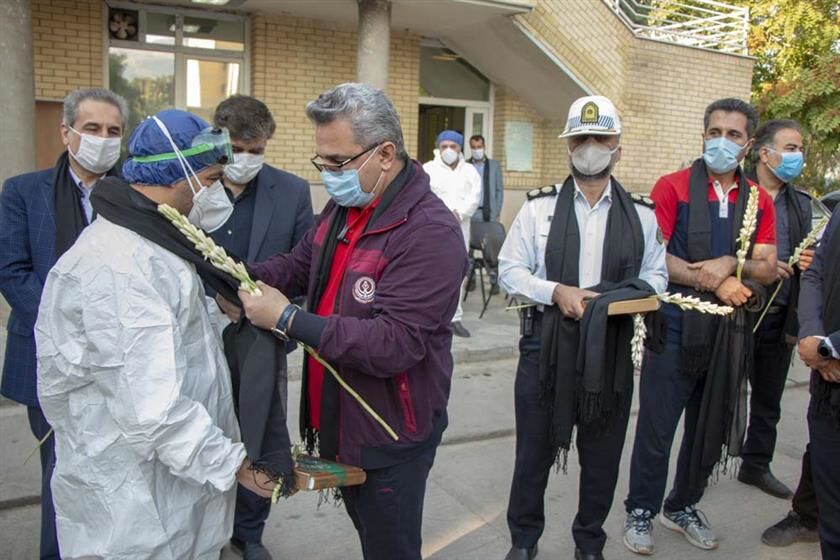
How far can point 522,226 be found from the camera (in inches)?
133

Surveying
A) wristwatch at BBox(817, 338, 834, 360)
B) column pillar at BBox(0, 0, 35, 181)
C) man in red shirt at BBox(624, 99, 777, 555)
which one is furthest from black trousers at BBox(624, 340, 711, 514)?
column pillar at BBox(0, 0, 35, 181)

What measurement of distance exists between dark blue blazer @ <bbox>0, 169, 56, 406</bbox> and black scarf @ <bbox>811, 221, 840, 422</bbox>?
3.30 m

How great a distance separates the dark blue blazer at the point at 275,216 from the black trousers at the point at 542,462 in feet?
3.99

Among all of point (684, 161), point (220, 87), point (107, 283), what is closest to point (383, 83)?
point (220, 87)

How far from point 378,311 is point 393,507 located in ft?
2.23

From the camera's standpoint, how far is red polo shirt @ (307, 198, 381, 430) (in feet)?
7.92

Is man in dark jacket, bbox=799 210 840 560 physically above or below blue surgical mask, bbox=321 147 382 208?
below

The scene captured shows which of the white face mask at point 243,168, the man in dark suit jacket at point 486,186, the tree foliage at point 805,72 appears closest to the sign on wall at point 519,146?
the man in dark suit jacket at point 486,186

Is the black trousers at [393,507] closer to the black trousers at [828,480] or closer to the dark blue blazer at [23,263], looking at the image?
the dark blue blazer at [23,263]

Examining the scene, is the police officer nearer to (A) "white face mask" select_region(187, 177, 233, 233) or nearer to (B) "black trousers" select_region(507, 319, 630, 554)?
(B) "black trousers" select_region(507, 319, 630, 554)

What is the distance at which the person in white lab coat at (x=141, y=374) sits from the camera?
1.93 m

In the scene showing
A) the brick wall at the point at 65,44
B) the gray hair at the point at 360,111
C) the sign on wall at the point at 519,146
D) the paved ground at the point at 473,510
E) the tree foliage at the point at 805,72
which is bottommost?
the paved ground at the point at 473,510

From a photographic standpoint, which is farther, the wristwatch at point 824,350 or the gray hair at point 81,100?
the gray hair at point 81,100

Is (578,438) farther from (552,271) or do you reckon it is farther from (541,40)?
(541,40)
